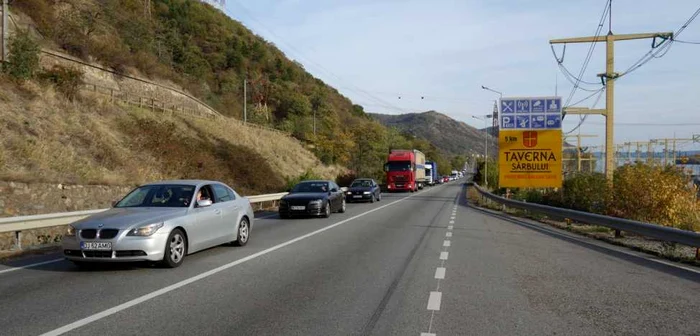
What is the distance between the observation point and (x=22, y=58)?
27.3 m

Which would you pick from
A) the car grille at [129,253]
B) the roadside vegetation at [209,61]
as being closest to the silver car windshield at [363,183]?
the roadside vegetation at [209,61]

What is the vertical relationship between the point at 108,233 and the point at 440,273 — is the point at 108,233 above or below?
above

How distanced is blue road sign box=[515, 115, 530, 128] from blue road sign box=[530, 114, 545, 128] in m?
0.20

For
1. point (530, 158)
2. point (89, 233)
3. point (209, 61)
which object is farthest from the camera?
point (209, 61)

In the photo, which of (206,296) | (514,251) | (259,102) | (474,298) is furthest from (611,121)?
(259,102)

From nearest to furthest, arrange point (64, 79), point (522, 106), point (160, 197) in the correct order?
point (160, 197)
point (64, 79)
point (522, 106)

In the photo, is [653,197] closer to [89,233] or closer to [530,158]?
[530,158]

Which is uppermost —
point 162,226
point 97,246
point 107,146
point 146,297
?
point 107,146

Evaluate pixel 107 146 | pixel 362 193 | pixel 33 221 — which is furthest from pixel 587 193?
pixel 107 146

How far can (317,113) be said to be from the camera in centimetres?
9744

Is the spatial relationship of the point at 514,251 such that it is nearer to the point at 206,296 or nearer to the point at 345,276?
the point at 345,276

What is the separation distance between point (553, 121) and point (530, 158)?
2.36 metres

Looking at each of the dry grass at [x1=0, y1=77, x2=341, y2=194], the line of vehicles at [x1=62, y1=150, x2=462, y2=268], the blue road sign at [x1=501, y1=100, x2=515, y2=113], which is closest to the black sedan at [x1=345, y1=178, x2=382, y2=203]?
the dry grass at [x1=0, y1=77, x2=341, y2=194]

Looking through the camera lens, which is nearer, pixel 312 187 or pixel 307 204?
pixel 307 204
